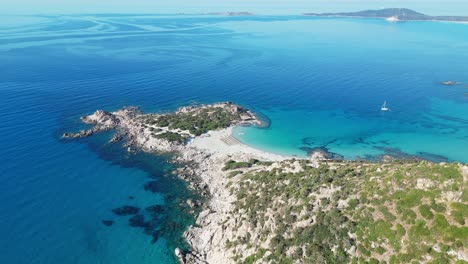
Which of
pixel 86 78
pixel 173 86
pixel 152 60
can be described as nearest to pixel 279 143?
pixel 173 86

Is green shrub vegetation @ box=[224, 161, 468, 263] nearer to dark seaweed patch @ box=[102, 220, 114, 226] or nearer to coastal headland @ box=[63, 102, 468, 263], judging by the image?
coastal headland @ box=[63, 102, 468, 263]

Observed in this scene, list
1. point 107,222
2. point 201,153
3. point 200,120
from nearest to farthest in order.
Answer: point 107,222 < point 201,153 < point 200,120

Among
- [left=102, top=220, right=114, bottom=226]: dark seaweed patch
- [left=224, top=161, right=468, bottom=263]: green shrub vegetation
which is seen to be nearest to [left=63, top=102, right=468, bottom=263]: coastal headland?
[left=224, top=161, right=468, bottom=263]: green shrub vegetation

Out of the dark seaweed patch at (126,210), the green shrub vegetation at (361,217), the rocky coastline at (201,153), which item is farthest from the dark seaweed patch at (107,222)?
the green shrub vegetation at (361,217)

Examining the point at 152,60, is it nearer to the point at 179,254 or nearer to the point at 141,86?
the point at 141,86

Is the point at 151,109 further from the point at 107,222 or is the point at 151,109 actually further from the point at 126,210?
the point at 107,222

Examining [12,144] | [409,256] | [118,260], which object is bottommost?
[118,260]

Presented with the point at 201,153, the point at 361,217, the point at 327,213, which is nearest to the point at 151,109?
the point at 201,153
